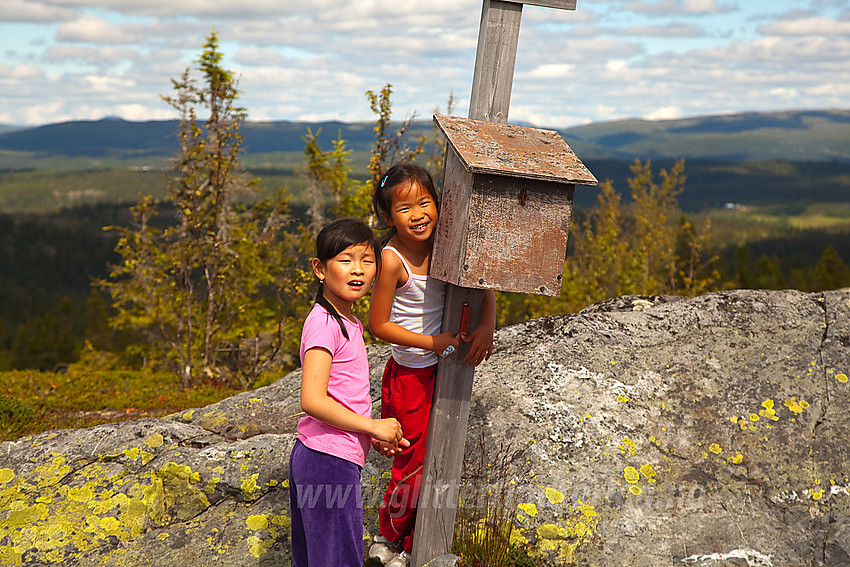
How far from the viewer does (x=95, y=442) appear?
5.10 metres

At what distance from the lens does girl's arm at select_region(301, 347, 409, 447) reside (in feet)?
10.2

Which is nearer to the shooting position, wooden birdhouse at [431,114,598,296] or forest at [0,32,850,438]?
wooden birdhouse at [431,114,598,296]

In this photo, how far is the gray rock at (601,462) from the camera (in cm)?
433

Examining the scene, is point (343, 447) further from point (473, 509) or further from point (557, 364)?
point (557, 364)

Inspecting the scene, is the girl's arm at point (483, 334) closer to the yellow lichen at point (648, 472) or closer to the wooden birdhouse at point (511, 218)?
the wooden birdhouse at point (511, 218)

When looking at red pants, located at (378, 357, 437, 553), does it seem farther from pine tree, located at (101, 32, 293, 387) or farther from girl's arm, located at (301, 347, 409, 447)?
pine tree, located at (101, 32, 293, 387)

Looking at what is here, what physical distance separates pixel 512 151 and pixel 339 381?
1.57 m

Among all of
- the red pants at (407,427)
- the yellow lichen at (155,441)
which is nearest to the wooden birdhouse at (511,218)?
the red pants at (407,427)

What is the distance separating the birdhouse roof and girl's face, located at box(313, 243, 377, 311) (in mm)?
740

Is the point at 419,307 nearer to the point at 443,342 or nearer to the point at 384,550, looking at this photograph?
the point at 443,342

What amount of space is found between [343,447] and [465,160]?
162 centimetres

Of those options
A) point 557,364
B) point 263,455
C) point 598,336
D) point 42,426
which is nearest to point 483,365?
point 557,364

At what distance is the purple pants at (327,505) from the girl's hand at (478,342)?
3.17 ft

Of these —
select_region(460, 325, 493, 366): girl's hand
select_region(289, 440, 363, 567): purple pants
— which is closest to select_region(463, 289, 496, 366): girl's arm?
select_region(460, 325, 493, 366): girl's hand
